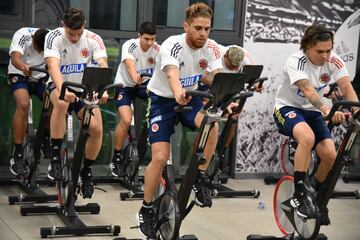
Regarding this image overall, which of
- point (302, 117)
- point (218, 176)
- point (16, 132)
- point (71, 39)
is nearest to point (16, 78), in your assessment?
point (16, 132)

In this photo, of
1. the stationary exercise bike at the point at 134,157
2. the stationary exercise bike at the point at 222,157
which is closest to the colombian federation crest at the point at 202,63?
the stationary exercise bike at the point at 222,157

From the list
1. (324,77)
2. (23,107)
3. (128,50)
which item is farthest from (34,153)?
(324,77)

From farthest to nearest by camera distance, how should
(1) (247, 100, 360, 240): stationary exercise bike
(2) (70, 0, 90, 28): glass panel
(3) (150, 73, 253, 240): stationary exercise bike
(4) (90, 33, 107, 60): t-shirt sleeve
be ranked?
(2) (70, 0, 90, 28): glass panel → (4) (90, 33, 107, 60): t-shirt sleeve → (1) (247, 100, 360, 240): stationary exercise bike → (3) (150, 73, 253, 240): stationary exercise bike

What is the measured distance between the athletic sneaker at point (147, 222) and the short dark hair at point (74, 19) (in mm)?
1559

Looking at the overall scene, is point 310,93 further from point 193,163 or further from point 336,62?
point 193,163

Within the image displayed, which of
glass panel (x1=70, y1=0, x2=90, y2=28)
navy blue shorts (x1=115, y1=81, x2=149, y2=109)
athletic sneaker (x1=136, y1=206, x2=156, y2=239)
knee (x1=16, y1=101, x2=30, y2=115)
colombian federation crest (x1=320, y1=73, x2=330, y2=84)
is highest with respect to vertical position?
glass panel (x1=70, y1=0, x2=90, y2=28)

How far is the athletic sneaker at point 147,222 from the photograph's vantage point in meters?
4.79

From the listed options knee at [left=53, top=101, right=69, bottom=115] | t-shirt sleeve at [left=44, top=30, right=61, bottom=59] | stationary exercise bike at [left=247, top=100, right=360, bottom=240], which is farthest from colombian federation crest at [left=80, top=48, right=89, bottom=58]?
stationary exercise bike at [left=247, top=100, right=360, bottom=240]

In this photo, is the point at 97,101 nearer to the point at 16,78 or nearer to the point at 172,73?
the point at 172,73

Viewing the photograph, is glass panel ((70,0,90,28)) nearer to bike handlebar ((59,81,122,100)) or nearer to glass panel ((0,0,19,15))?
glass panel ((0,0,19,15))

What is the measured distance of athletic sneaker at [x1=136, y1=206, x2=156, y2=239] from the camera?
479cm

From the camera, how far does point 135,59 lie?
717 cm

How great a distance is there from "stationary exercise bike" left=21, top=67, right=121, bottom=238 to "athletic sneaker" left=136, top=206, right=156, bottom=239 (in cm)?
56

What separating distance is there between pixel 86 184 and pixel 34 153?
1048 millimetres
